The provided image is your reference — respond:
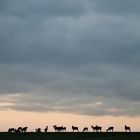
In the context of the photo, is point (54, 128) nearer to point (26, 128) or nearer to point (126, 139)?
point (26, 128)

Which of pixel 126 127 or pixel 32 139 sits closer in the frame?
pixel 32 139

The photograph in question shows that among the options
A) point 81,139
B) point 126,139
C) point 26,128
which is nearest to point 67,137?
point 81,139

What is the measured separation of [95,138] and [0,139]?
48.1 feet

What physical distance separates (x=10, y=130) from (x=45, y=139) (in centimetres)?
2935

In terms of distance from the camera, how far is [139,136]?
98.3 metres

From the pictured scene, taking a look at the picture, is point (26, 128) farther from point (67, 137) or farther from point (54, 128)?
point (67, 137)

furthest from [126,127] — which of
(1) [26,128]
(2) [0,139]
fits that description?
(2) [0,139]

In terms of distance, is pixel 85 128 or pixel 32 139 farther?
pixel 85 128

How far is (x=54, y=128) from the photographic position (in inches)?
4948

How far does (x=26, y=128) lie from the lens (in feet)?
408

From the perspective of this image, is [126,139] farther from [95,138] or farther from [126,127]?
[126,127]

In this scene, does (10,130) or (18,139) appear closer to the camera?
(18,139)

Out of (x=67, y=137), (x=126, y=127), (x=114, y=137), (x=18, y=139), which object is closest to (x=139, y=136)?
(x=114, y=137)

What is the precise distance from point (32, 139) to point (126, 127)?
1342 inches
